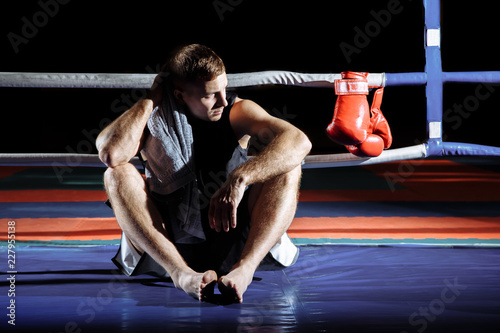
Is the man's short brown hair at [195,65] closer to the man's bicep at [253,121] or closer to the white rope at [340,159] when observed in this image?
the man's bicep at [253,121]

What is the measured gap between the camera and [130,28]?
7082mm

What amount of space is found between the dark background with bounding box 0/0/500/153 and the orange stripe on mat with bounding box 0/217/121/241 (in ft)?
12.7

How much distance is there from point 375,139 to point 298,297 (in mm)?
955

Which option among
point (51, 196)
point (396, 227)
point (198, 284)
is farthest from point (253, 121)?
point (51, 196)

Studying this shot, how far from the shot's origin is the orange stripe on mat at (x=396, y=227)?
85.7 inches

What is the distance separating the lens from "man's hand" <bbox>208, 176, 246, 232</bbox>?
1.38 m

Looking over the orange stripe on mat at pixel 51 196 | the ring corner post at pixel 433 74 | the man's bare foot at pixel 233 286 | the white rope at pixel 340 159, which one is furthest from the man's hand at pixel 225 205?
the orange stripe on mat at pixel 51 196

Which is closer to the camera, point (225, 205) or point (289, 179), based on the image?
point (225, 205)

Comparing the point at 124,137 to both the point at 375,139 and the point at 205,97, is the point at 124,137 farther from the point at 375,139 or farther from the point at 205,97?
the point at 375,139

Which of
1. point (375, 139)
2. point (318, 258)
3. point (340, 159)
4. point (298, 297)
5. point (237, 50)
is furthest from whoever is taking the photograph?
point (237, 50)

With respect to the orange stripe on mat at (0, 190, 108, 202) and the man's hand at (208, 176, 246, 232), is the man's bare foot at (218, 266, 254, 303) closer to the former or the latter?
the man's hand at (208, 176, 246, 232)

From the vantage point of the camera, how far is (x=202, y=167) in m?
1.63

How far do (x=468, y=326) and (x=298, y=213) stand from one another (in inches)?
56.7

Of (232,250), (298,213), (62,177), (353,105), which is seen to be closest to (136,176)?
(232,250)
